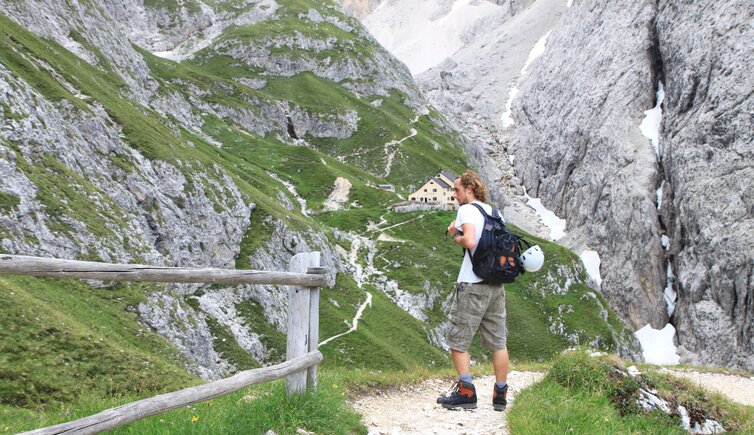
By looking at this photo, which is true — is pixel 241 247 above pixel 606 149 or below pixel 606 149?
below

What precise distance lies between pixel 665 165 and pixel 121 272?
12853 cm

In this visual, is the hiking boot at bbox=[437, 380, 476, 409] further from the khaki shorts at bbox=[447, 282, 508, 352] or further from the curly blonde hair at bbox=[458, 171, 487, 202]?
the curly blonde hair at bbox=[458, 171, 487, 202]

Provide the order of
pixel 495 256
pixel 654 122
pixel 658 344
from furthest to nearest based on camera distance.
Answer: pixel 654 122 → pixel 658 344 → pixel 495 256

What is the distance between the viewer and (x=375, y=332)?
215 ft

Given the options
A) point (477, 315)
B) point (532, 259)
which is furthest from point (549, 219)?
point (477, 315)

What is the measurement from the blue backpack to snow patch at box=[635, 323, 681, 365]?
101740 millimetres

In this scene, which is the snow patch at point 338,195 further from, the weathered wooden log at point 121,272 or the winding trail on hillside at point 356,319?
the weathered wooden log at point 121,272

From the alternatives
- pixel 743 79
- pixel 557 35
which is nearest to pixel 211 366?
pixel 743 79

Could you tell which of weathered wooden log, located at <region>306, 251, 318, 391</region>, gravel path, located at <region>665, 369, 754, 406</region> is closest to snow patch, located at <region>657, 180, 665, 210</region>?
gravel path, located at <region>665, 369, 754, 406</region>

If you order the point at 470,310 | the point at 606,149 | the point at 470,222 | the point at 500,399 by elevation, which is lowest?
the point at 500,399

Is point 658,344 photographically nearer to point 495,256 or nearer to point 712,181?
point 712,181

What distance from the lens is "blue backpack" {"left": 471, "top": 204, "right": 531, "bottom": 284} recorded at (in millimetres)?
10406

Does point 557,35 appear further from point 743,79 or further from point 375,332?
point 375,332

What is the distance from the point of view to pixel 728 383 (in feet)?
72.9
